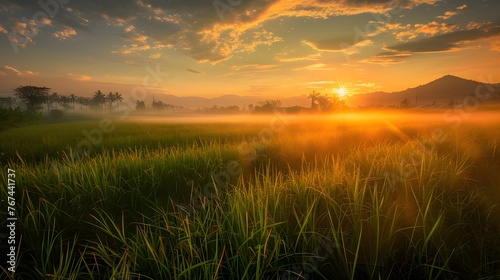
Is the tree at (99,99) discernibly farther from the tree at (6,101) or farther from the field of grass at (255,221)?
the field of grass at (255,221)

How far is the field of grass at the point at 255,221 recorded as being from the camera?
7.13 ft

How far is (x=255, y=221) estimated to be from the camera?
2455 millimetres

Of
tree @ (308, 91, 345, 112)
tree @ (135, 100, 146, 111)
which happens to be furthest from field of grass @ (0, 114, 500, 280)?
tree @ (135, 100, 146, 111)

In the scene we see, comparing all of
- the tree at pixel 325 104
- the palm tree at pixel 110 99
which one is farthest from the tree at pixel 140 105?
the tree at pixel 325 104

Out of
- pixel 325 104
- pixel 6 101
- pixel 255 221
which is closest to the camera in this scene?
pixel 255 221

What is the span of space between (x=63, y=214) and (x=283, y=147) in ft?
17.6

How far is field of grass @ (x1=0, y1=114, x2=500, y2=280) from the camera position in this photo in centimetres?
217

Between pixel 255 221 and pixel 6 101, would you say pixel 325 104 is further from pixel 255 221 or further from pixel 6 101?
pixel 6 101

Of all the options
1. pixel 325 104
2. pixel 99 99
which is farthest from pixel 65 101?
pixel 325 104

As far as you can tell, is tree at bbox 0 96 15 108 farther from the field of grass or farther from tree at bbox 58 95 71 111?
the field of grass

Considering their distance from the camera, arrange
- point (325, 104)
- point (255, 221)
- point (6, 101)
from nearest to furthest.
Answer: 1. point (255, 221)
2. point (325, 104)
3. point (6, 101)

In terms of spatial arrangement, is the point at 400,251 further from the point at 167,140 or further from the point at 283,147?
the point at 167,140

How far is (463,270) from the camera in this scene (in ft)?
7.80

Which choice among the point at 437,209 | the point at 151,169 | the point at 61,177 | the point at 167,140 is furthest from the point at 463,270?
the point at 167,140
